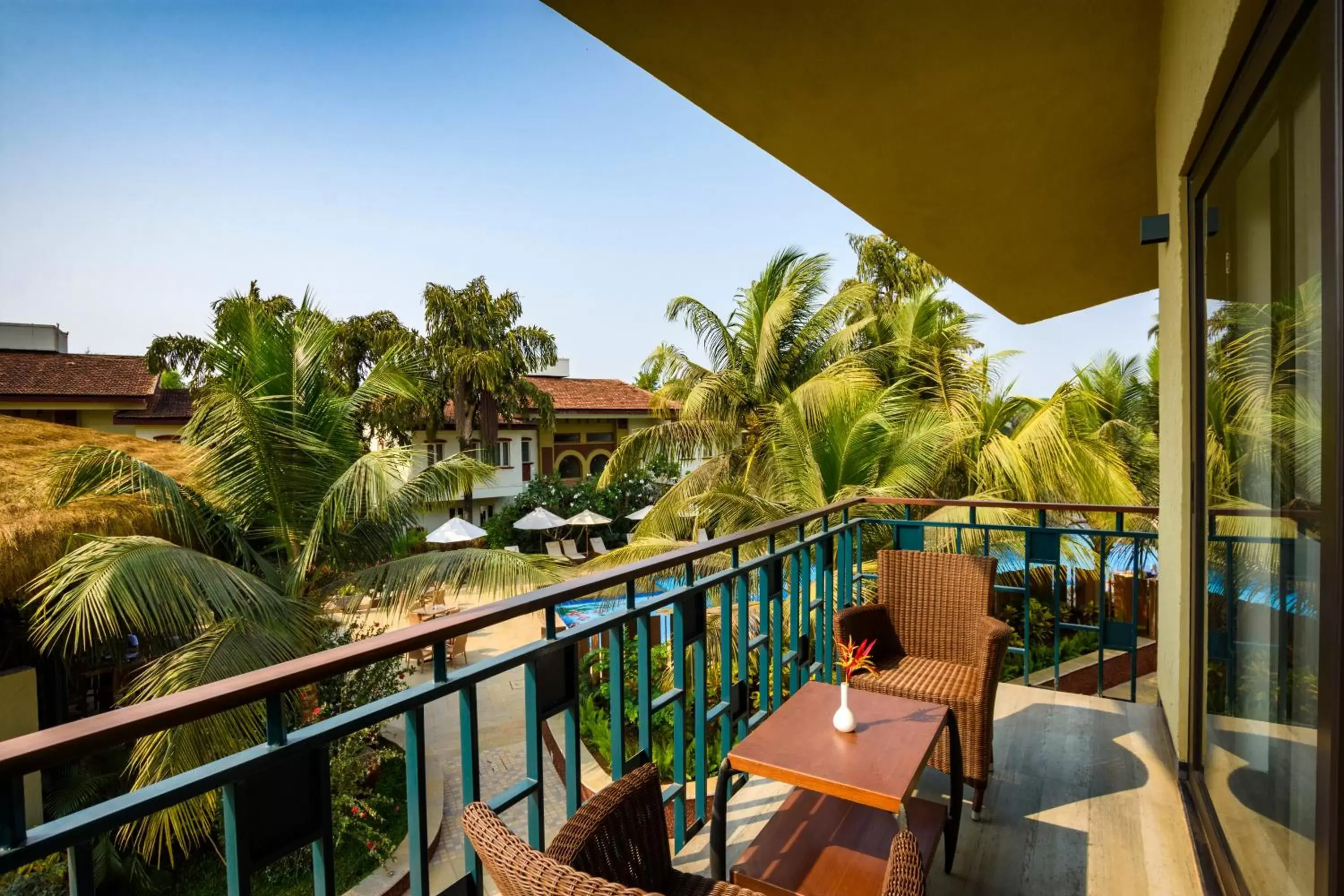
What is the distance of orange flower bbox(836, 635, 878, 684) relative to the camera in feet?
7.01

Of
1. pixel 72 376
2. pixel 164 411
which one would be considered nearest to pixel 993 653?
pixel 72 376

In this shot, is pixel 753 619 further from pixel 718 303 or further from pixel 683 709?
pixel 718 303

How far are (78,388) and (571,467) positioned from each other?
14.1 metres

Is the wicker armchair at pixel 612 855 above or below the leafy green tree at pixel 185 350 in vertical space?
below

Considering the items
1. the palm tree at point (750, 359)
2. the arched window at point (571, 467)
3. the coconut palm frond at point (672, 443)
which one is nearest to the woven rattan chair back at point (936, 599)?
the palm tree at point (750, 359)

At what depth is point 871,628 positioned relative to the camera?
9.64 ft

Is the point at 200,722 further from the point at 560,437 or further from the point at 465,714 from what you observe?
the point at 560,437

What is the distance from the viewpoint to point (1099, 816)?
2.40m

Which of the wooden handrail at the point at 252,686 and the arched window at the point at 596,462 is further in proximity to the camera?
the arched window at the point at 596,462

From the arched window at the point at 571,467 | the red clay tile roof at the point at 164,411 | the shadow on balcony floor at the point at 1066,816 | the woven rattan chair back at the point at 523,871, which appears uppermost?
the red clay tile roof at the point at 164,411

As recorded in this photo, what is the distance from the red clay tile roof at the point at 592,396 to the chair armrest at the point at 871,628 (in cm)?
2122

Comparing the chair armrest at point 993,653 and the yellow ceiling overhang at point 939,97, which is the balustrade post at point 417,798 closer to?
the chair armrest at point 993,653

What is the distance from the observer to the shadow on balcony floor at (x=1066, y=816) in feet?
6.84

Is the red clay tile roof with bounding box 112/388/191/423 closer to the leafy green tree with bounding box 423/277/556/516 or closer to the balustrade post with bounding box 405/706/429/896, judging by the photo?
the leafy green tree with bounding box 423/277/556/516
